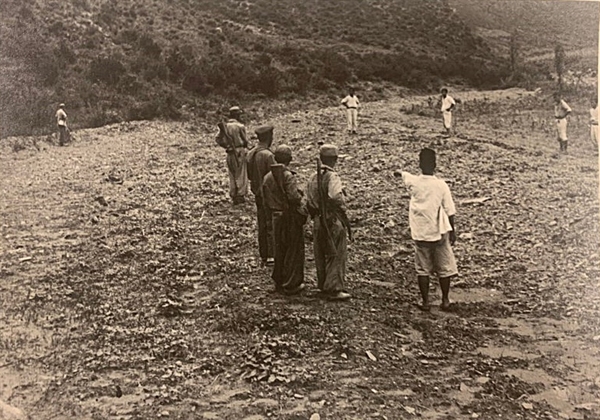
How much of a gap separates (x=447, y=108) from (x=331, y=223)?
651cm

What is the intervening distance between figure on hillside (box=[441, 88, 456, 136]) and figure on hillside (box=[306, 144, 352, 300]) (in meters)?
6.24

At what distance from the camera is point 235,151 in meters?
7.28

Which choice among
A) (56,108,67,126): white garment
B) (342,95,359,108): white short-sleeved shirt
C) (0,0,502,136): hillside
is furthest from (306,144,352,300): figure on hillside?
(56,108,67,126): white garment

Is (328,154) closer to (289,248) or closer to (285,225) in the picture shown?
(285,225)

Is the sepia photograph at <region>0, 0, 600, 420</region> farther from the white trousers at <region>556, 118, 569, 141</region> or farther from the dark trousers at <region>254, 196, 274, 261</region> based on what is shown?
the white trousers at <region>556, 118, 569, 141</region>

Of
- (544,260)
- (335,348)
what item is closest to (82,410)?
(335,348)

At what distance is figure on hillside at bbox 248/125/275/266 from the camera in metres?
5.50

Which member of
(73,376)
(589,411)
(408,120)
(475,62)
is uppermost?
(475,62)

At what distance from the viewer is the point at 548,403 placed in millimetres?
3568

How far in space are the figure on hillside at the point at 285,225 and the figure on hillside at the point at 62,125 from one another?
6297mm

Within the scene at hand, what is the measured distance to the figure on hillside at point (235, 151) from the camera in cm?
717

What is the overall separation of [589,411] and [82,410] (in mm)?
2867

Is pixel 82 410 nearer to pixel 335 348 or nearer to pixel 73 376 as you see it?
pixel 73 376

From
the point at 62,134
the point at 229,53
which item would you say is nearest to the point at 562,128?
the point at 229,53
